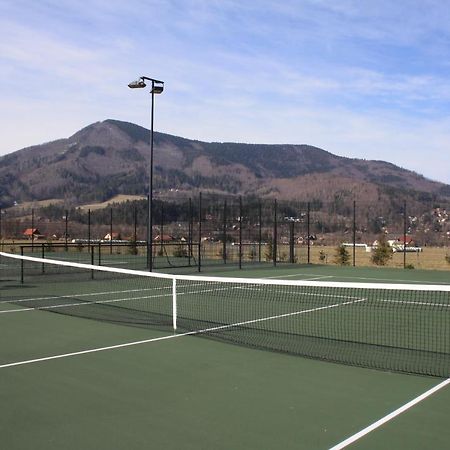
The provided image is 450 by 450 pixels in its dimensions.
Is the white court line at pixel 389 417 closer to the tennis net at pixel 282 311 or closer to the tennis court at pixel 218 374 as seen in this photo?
the tennis court at pixel 218 374

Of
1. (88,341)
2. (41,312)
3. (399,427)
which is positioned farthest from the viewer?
(41,312)

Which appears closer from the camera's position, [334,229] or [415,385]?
[415,385]

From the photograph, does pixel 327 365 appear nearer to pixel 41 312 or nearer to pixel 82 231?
pixel 41 312

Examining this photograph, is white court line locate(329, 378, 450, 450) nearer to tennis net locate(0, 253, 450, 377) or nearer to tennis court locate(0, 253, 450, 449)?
tennis court locate(0, 253, 450, 449)

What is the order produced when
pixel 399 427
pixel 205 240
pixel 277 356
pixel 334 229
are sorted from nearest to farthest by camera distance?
pixel 399 427 → pixel 277 356 → pixel 205 240 → pixel 334 229

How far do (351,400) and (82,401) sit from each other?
2567mm

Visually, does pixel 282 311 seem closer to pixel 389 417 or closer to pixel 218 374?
pixel 218 374

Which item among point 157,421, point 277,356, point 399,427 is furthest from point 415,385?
point 157,421

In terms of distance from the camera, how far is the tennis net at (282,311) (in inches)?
316

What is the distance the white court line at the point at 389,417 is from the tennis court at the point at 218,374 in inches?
1.4

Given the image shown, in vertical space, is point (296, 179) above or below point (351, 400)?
above

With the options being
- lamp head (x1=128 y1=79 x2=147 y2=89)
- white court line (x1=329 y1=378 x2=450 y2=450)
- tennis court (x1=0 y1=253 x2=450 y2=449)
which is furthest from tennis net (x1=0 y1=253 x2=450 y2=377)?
lamp head (x1=128 y1=79 x2=147 y2=89)

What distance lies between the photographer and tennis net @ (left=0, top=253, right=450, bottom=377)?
8031 millimetres

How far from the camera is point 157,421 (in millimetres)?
5078
